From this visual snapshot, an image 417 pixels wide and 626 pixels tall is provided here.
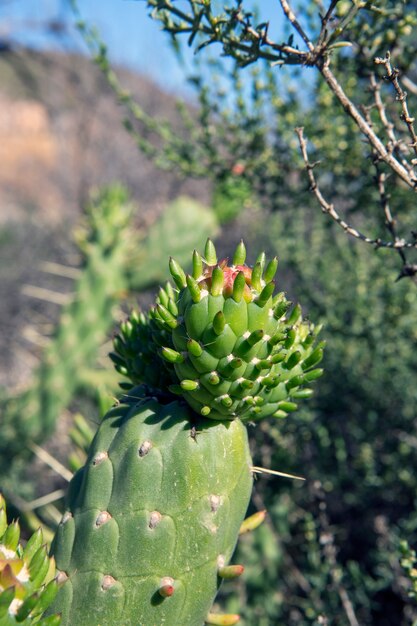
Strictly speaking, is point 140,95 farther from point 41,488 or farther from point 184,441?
point 184,441

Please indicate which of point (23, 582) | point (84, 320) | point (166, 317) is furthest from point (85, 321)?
point (23, 582)

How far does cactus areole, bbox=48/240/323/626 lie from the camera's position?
0.96 meters

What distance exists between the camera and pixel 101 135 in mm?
13102

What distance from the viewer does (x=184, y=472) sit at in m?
0.99

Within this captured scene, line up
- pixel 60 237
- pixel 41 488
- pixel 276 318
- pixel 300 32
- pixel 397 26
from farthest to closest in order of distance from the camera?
pixel 60 237 < pixel 41 488 < pixel 397 26 < pixel 300 32 < pixel 276 318

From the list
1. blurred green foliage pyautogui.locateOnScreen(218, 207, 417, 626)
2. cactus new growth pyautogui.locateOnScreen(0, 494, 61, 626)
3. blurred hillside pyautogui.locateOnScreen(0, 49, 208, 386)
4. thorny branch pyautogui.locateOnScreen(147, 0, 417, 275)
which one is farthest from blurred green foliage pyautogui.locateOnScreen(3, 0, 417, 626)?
blurred hillside pyautogui.locateOnScreen(0, 49, 208, 386)

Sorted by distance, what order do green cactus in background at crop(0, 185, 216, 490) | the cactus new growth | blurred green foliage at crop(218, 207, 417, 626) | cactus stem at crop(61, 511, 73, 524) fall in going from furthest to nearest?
green cactus in background at crop(0, 185, 216, 490) < blurred green foliage at crop(218, 207, 417, 626) < cactus stem at crop(61, 511, 73, 524) < the cactus new growth

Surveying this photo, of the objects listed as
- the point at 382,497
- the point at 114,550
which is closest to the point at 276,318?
the point at 114,550

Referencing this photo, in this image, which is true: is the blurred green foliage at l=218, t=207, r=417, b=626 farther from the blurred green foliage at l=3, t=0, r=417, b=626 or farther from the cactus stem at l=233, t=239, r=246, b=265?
the cactus stem at l=233, t=239, r=246, b=265

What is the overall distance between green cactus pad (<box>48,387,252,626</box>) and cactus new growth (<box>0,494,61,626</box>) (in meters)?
0.09

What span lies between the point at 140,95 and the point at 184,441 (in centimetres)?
1336

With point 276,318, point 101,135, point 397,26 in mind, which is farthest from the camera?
point 101,135

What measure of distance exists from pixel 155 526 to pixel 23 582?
8.3 inches

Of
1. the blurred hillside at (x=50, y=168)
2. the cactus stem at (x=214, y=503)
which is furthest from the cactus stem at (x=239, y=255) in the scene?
the blurred hillside at (x=50, y=168)
